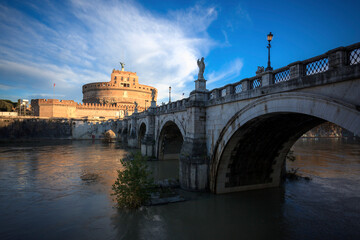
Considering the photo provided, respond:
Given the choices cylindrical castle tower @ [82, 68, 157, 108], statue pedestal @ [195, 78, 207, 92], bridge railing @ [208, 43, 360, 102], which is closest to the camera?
bridge railing @ [208, 43, 360, 102]

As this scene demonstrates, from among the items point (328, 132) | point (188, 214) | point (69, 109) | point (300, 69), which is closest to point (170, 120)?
point (188, 214)

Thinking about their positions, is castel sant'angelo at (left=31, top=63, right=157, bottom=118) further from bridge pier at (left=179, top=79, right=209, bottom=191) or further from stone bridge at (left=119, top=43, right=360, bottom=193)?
stone bridge at (left=119, top=43, right=360, bottom=193)

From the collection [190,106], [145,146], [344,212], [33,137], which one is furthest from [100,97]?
[344,212]

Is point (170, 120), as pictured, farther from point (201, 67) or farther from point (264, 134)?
point (264, 134)

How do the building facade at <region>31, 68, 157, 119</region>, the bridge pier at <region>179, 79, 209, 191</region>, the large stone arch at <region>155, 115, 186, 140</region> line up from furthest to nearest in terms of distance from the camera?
the building facade at <region>31, 68, 157, 119</region>, the large stone arch at <region>155, 115, 186, 140</region>, the bridge pier at <region>179, 79, 209, 191</region>

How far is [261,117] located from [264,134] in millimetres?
2334

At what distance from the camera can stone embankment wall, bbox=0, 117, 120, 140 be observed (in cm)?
4525

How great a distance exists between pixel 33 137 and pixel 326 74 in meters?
55.9

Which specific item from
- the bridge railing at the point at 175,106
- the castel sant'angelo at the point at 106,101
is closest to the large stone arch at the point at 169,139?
the bridge railing at the point at 175,106

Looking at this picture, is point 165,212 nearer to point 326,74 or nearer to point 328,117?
point 328,117

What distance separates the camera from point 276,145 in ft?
39.2

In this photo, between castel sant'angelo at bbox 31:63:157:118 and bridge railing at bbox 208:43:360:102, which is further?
castel sant'angelo at bbox 31:63:157:118

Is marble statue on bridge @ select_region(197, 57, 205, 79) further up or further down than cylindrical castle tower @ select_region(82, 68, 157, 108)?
further down

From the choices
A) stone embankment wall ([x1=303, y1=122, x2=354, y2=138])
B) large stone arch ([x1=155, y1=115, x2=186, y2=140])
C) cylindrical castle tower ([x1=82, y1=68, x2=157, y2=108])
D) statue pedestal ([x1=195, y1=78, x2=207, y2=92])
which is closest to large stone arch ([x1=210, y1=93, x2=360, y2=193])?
statue pedestal ([x1=195, y1=78, x2=207, y2=92])
